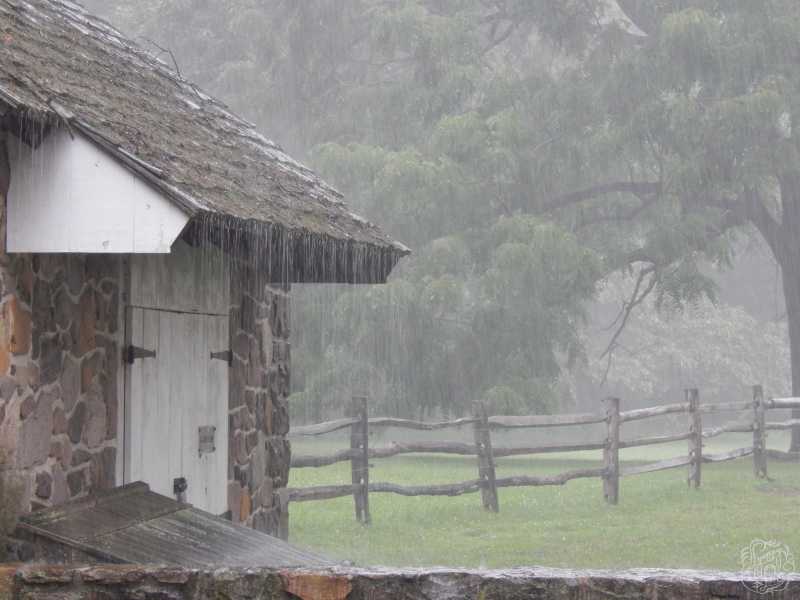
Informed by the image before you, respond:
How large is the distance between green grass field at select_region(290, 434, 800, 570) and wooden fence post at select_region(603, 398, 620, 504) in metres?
0.26

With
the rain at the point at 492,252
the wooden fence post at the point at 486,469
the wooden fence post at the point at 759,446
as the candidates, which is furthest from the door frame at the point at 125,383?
the wooden fence post at the point at 759,446

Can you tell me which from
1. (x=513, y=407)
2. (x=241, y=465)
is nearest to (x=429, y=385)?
(x=513, y=407)

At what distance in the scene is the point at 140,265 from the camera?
6852 millimetres

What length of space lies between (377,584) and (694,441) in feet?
45.2

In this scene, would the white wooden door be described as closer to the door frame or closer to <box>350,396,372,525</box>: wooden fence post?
the door frame

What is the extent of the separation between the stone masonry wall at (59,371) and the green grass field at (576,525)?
226 inches

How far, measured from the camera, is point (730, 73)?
21312 millimetres

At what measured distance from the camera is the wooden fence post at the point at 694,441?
57.1 feet

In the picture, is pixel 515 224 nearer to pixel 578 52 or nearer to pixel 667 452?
pixel 578 52

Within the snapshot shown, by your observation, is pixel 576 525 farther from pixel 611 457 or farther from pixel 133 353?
pixel 133 353

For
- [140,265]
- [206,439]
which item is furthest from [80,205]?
[206,439]

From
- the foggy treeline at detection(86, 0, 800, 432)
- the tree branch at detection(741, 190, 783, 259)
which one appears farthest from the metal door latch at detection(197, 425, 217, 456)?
the tree branch at detection(741, 190, 783, 259)

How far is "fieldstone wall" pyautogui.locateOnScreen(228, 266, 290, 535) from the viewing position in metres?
8.59

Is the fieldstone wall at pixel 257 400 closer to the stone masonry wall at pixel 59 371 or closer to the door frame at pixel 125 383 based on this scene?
the door frame at pixel 125 383
